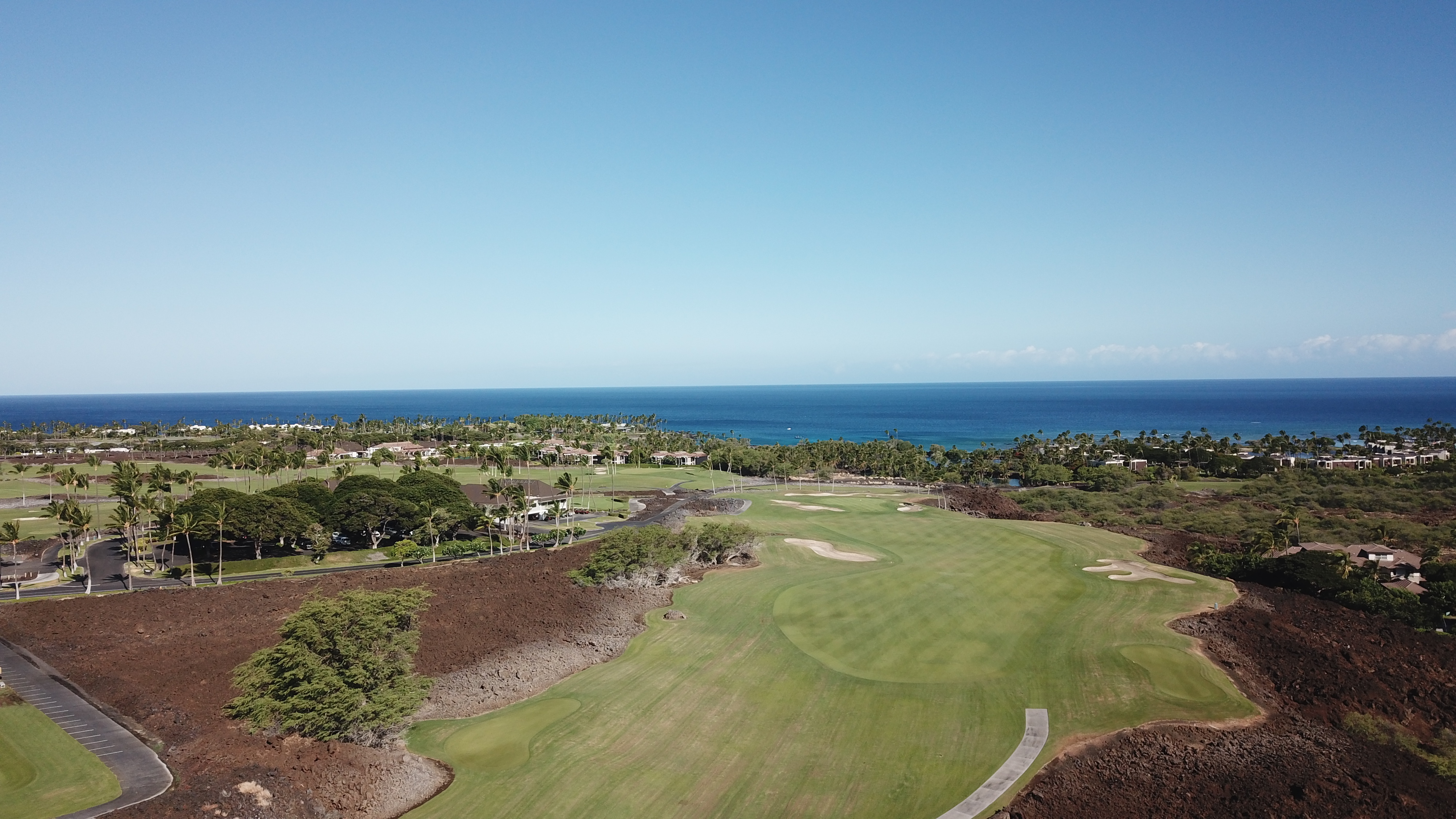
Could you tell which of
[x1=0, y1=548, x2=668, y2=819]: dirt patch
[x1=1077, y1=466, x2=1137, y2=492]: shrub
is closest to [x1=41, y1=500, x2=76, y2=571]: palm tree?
[x1=0, y1=548, x2=668, y2=819]: dirt patch

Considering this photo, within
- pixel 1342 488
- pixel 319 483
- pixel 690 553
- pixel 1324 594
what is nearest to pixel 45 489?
pixel 319 483

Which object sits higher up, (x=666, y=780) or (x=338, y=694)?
(x=338, y=694)

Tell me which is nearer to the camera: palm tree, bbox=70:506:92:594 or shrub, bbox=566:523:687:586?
shrub, bbox=566:523:687:586

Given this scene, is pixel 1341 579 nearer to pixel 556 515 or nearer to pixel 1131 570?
pixel 1131 570

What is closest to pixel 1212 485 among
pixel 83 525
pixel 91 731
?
pixel 91 731

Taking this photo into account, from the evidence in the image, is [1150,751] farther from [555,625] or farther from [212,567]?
[212,567]

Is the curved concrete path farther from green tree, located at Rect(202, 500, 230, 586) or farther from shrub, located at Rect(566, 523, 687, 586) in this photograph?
green tree, located at Rect(202, 500, 230, 586)
